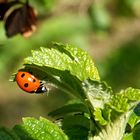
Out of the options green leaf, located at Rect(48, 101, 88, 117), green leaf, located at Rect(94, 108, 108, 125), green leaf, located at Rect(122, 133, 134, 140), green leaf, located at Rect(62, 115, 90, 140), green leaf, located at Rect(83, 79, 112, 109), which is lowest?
green leaf, located at Rect(94, 108, 108, 125)

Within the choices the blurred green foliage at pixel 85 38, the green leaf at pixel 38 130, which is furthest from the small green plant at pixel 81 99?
the blurred green foliage at pixel 85 38

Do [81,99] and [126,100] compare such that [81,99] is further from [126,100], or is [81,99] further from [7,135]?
[7,135]

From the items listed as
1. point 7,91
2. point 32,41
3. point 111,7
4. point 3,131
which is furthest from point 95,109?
point 7,91

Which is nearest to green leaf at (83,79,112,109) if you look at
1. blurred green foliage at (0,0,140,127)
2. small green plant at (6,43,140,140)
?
small green plant at (6,43,140,140)

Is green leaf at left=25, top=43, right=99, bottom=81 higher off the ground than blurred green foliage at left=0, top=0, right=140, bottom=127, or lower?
lower

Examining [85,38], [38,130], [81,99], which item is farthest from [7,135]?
[85,38]

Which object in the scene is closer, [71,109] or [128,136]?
[128,136]

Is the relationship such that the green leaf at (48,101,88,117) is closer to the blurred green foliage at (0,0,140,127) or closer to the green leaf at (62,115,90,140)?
the green leaf at (62,115,90,140)
